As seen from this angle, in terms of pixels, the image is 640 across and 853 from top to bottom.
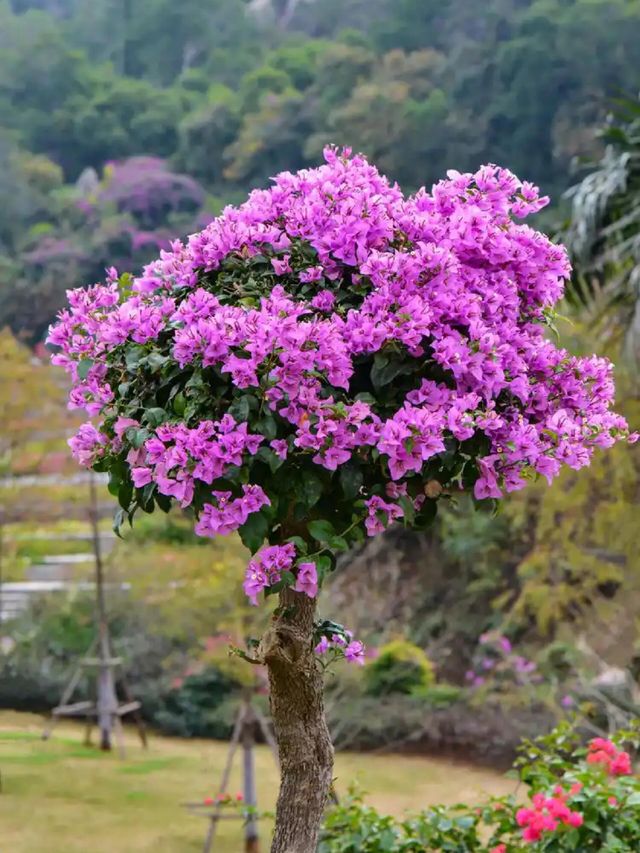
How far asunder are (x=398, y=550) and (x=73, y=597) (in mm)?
2316

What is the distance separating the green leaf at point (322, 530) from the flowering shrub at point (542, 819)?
1.18m

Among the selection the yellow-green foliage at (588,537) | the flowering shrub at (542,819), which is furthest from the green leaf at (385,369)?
the yellow-green foliage at (588,537)

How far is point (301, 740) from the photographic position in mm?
1565

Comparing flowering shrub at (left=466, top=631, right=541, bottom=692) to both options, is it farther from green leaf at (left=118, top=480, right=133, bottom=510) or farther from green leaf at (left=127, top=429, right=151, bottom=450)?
green leaf at (left=127, top=429, right=151, bottom=450)

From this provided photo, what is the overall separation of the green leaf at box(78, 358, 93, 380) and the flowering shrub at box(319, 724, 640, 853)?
138 cm

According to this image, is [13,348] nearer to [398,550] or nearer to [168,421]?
[398,550]

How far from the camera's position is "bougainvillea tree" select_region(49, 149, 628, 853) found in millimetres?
1298

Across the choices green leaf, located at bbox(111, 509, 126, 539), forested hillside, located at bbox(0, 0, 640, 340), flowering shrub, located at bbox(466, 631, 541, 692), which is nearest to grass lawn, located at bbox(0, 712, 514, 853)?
flowering shrub, located at bbox(466, 631, 541, 692)

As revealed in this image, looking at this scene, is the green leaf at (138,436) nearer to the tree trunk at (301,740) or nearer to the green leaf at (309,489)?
the green leaf at (309,489)

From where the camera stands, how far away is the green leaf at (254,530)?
1.31 m

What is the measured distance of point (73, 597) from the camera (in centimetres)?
702

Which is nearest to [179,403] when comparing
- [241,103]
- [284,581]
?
[284,581]

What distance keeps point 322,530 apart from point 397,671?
17.7ft

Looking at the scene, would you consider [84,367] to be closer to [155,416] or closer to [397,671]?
[155,416]
